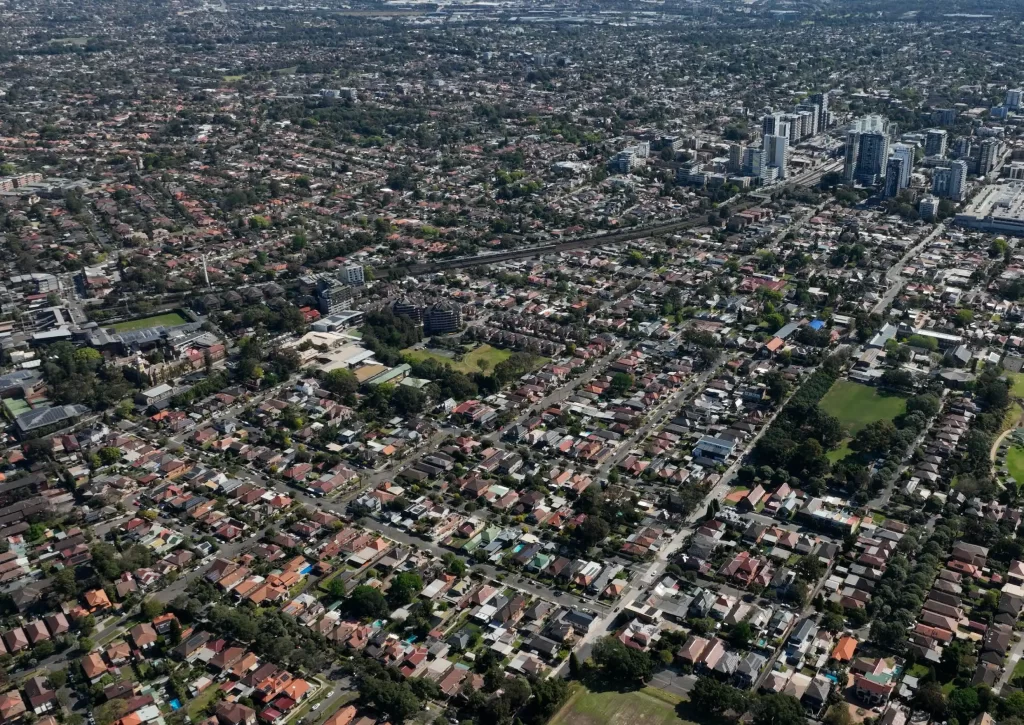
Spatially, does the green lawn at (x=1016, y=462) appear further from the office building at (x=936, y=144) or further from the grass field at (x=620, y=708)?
the office building at (x=936, y=144)

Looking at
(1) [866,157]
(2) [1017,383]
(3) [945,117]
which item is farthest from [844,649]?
(3) [945,117]

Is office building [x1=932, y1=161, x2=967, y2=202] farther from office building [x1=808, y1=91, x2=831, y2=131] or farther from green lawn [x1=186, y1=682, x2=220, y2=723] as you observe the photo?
green lawn [x1=186, y1=682, x2=220, y2=723]

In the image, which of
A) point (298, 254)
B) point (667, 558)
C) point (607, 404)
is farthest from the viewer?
point (298, 254)

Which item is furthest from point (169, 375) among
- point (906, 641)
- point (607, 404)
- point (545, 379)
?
point (906, 641)

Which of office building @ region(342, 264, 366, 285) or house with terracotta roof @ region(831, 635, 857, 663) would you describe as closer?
house with terracotta roof @ region(831, 635, 857, 663)

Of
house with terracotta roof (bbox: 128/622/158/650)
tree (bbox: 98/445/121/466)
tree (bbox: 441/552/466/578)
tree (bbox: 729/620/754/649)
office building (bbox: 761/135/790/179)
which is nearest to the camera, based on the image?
tree (bbox: 729/620/754/649)

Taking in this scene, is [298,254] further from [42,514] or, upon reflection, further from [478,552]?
[478,552]

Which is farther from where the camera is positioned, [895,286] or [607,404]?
[895,286]

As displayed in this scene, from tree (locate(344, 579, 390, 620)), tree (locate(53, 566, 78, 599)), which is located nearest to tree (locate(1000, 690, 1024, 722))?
tree (locate(344, 579, 390, 620))
